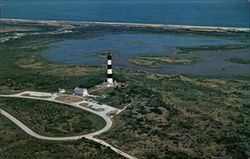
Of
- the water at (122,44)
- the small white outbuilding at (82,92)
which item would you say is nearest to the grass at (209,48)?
the water at (122,44)

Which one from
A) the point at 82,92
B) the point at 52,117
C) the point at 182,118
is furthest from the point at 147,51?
the point at 52,117

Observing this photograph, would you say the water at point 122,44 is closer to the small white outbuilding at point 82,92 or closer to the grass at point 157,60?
the grass at point 157,60

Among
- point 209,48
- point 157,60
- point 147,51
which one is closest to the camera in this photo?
point 157,60

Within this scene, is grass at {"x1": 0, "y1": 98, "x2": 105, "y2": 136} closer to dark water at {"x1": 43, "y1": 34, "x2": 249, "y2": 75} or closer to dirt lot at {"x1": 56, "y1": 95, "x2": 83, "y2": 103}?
dirt lot at {"x1": 56, "y1": 95, "x2": 83, "y2": 103}

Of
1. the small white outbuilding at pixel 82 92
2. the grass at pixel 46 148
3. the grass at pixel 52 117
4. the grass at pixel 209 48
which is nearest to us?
the grass at pixel 46 148

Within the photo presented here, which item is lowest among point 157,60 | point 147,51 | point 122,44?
point 157,60

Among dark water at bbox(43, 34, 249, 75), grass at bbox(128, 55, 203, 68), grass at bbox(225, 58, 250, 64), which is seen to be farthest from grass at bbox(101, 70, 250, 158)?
grass at bbox(225, 58, 250, 64)

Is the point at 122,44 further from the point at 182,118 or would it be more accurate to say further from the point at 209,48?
the point at 182,118
